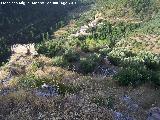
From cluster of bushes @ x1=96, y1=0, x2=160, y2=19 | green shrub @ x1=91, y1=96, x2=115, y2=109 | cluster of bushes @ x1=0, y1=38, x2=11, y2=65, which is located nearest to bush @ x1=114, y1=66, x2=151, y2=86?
green shrub @ x1=91, y1=96, x2=115, y2=109

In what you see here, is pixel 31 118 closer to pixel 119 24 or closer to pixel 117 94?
pixel 117 94

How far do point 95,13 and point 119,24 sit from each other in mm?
12070

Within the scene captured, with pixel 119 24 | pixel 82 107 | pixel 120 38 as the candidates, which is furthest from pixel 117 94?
pixel 119 24

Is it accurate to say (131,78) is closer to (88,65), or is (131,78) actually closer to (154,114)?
(154,114)

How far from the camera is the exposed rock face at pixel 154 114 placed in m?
13.1

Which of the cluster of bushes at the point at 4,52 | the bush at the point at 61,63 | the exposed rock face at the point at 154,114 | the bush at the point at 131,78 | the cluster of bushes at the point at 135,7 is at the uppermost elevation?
the exposed rock face at the point at 154,114

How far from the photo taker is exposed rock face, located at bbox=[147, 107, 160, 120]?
13.1 m

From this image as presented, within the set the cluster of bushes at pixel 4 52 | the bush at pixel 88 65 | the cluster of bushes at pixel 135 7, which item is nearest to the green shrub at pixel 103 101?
the bush at pixel 88 65

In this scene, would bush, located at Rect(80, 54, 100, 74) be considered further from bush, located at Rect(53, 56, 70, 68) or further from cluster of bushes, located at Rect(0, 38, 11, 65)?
cluster of bushes, located at Rect(0, 38, 11, 65)

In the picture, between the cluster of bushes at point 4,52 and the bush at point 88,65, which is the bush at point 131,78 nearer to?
the bush at point 88,65

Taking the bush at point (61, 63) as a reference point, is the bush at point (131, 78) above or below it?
above

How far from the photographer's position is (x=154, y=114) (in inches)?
523

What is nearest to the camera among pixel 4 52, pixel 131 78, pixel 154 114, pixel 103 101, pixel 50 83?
pixel 154 114

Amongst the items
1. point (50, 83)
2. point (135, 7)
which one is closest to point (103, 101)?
point (50, 83)
